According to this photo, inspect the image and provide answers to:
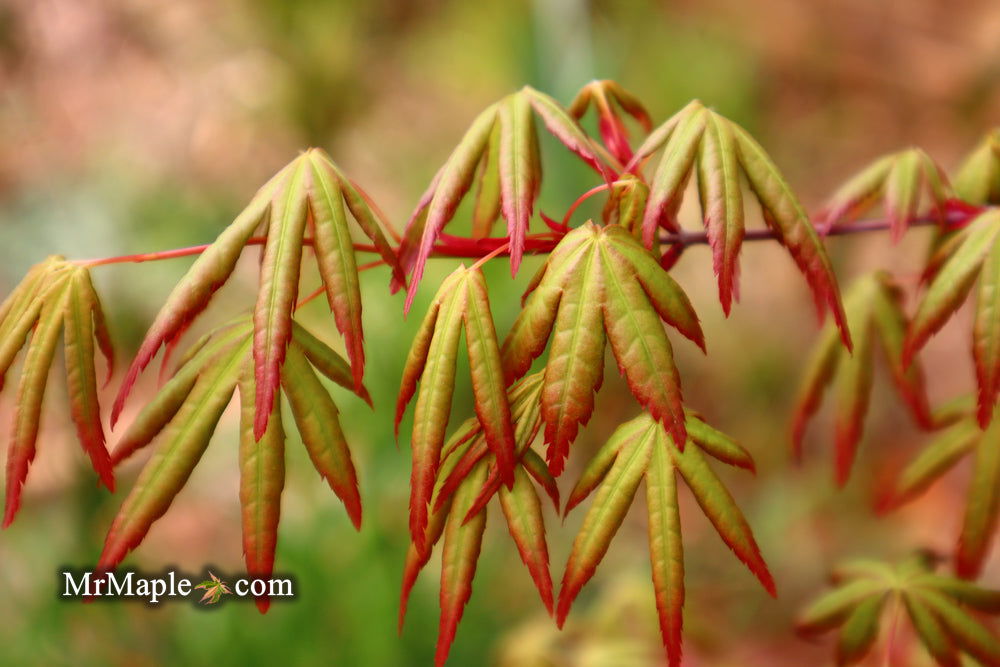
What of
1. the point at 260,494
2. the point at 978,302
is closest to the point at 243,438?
the point at 260,494

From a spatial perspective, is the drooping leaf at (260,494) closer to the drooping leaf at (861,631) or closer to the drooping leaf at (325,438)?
the drooping leaf at (325,438)

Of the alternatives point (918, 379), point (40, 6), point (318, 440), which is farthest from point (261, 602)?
point (40, 6)

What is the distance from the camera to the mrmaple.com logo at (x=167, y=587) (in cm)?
59

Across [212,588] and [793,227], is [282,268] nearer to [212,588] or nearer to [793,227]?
[793,227]

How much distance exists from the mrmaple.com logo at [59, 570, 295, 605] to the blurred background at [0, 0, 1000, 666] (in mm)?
245

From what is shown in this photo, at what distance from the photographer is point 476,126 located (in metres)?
0.62

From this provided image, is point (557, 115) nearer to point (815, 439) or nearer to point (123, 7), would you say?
point (815, 439)

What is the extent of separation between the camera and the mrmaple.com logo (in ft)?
1.94

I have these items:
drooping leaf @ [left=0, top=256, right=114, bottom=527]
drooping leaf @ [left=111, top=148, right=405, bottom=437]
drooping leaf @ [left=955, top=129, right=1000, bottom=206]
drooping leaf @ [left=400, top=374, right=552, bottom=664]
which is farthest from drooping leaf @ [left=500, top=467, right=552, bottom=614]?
drooping leaf @ [left=955, top=129, right=1000, bottom=206]

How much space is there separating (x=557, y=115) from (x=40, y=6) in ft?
12.3

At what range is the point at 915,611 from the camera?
2.54ft

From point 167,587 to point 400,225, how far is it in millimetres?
1991

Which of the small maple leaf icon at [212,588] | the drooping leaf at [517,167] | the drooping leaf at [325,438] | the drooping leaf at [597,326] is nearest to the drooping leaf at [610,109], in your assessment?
the drooping leaf at [517,167]

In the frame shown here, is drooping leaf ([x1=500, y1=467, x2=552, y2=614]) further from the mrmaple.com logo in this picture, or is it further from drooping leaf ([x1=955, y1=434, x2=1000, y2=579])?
drooping leaf ([x1=955, y1=434, x2=1000, y2=579])
